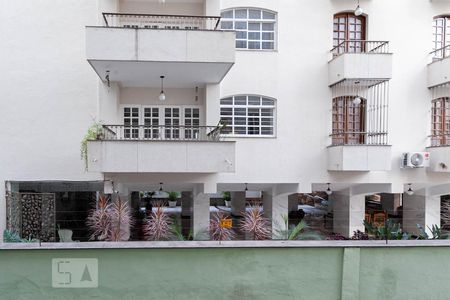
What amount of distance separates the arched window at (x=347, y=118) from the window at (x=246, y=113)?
2.13 meters

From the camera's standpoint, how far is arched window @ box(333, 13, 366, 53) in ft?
40.1

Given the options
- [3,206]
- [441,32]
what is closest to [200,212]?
[3,206]

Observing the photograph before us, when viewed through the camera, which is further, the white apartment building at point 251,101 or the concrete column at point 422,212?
the concrete column at point 422,212

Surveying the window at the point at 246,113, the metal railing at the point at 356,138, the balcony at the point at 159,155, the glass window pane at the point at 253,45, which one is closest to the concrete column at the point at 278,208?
the window at the point at 246,113

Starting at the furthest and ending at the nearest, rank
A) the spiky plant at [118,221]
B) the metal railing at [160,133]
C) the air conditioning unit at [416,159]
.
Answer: the air conditioning unit at [416,159], the metal railing at [160,133], the spiky plant at [118,221]

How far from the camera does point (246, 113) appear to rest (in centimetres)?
1188

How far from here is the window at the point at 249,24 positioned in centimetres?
1183

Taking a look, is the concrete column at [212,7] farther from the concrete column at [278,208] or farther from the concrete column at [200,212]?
the concrete column at [278,208]

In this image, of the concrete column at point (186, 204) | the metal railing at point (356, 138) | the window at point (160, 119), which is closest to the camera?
the window at point (160, 119)

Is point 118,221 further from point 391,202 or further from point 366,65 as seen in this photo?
point 391,202

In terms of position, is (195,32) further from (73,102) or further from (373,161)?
(373,161)

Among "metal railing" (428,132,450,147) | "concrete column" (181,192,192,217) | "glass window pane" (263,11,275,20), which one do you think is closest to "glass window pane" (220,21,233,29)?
"glass window pane" (263,11,275,20)

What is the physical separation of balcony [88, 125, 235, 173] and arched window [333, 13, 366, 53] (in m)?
5.58

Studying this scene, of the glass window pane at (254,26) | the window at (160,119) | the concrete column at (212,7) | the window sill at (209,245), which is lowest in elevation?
the window sill at (209,245)
